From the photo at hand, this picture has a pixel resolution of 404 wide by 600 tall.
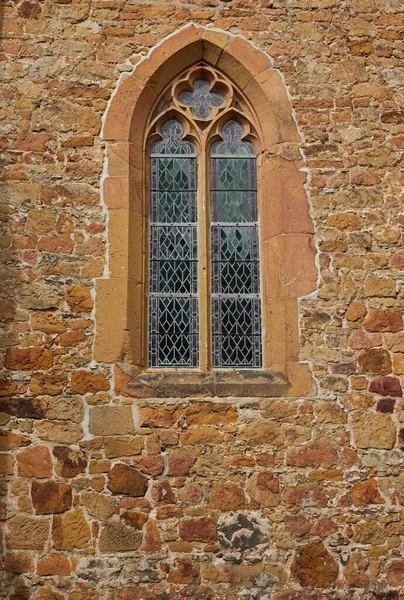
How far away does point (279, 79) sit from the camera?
659cm

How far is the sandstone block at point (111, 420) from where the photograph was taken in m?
5.76

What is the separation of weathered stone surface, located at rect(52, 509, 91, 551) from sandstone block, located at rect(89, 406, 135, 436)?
24.1 inches

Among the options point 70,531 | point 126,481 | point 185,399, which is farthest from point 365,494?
point 70,531

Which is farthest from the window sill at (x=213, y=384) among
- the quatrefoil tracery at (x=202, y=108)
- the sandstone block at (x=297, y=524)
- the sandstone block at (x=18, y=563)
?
the quatrefoil tracery at (x=202, y=108)

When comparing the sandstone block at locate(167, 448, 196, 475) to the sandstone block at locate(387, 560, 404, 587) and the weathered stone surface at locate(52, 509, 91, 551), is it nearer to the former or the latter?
the weathered stone surface at locate(52, 509, 91, 551)

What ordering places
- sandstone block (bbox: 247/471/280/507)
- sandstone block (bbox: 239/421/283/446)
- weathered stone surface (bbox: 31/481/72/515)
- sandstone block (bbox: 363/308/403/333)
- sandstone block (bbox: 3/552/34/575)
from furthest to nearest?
sandstone block (bbox: 363/308/403/333) → sandstone block (bbox: 239/421/283/446) → sandstone block (bbox: 247/471/280/507) → weathered stone surface (bbox: 31/481/72/515) → sandstone block (bbox: 3/552/34/575)

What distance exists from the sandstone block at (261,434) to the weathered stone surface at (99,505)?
1.08m

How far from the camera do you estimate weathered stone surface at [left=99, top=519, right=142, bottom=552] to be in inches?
219

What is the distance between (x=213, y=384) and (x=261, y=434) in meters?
0.53

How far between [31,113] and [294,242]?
2408mm

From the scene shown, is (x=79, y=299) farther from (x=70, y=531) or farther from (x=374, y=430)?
(x=374, y=430)

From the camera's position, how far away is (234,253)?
649 centimetres

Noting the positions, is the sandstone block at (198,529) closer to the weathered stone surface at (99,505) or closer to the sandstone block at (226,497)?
the sandstone block at (226,497)

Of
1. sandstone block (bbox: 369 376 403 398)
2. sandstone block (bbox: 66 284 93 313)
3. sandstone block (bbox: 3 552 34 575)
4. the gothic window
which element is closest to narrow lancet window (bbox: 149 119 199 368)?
the gothic window
